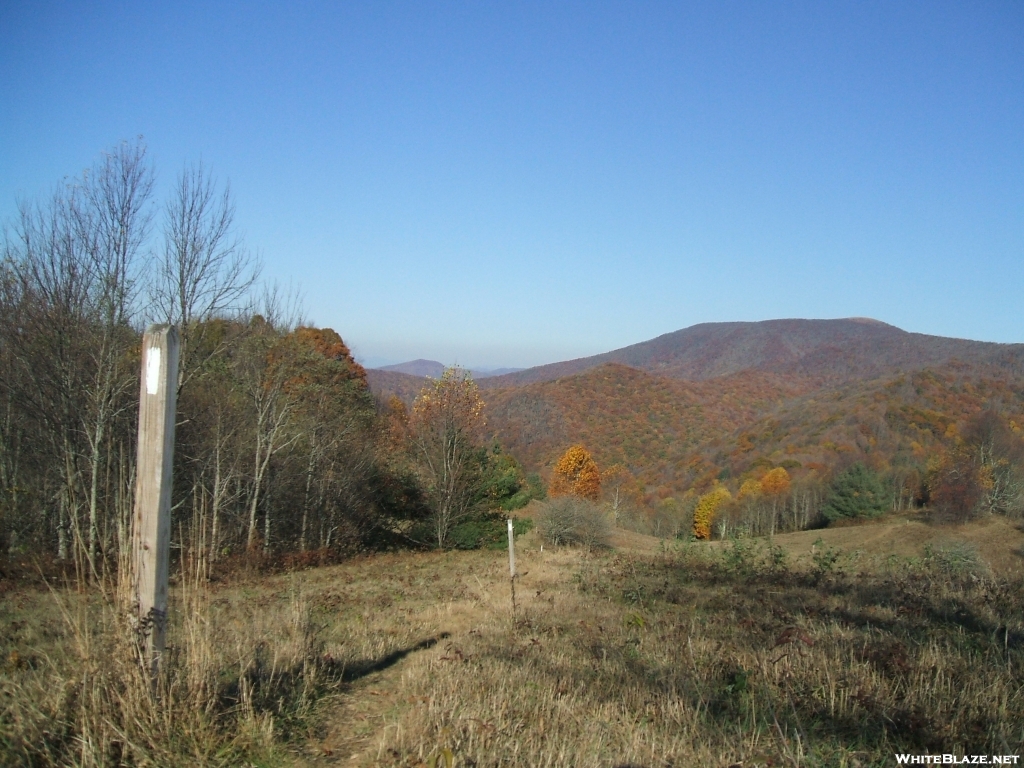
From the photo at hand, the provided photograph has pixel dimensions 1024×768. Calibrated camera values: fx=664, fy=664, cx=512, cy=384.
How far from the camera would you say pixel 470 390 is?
27922 mm

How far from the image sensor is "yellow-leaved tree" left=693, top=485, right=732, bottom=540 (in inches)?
2618

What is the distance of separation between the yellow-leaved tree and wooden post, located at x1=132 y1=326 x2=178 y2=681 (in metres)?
64.8

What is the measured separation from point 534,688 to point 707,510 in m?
69.8

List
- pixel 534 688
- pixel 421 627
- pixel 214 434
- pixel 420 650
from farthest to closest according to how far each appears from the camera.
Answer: pixel 214 434
pixel 421 627
pixel 420 650
pixel 534 688

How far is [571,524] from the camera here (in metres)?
27.0

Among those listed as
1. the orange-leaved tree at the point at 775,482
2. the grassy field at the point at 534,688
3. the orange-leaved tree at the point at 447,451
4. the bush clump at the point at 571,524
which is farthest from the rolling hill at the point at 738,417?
the grassy field at the point at 534,688

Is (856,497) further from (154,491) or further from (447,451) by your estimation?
(154,491)

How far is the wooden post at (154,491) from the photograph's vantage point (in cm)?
325

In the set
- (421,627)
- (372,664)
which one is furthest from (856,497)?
(372,664)

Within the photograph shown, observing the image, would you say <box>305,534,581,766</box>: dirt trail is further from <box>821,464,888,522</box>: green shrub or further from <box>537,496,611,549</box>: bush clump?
<box>821,464,888,522</box>: green shrub

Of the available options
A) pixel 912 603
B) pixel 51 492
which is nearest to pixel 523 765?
pixel 912 603

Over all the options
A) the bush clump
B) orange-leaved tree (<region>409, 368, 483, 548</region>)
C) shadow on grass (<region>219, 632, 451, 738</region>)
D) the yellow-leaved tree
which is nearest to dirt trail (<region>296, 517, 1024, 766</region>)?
shadow on grass (<region>219, 632, 451, 738</region>)

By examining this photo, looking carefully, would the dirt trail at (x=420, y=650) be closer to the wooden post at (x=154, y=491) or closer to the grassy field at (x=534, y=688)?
the grassy field at (x=534, y=688)

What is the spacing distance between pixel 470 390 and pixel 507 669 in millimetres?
23235
